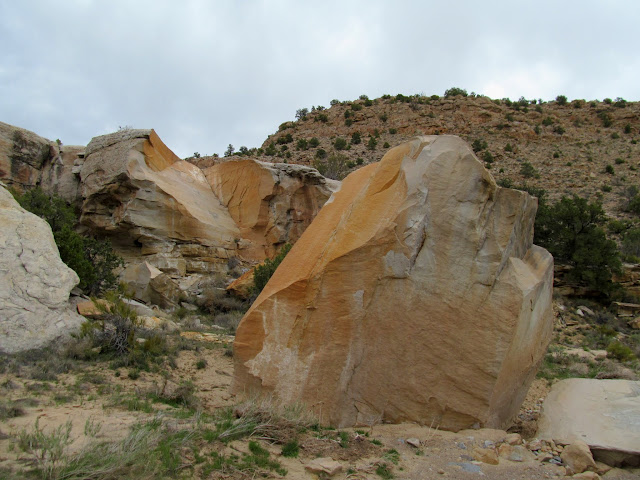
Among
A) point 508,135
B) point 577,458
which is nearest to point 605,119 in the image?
point 508,135

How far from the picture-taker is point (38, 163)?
696 inches

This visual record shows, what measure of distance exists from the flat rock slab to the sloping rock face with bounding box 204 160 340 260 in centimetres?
1377

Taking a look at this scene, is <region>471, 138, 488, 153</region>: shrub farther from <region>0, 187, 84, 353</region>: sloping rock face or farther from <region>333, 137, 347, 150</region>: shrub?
<region>0, 187, 84, 353</region>: sloping rock face

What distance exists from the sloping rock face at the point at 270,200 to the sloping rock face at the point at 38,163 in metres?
5.83

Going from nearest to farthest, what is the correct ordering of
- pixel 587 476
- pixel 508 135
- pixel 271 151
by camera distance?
pixel 587 476 → pixel 271 151 → pixel 508 135

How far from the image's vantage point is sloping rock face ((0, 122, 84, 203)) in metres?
16.9

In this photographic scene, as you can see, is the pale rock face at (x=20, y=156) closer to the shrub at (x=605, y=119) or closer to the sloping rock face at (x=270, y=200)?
the sloping rock face at (x=270, y=200)

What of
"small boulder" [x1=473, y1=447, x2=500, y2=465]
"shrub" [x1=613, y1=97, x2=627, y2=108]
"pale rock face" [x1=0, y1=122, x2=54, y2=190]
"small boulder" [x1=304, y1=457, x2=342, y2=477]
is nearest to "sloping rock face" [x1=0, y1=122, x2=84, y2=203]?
"pale rock face" [x1=0, y1=122, x2=54, y2=190]

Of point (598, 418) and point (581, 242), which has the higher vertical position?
point (581, 242)

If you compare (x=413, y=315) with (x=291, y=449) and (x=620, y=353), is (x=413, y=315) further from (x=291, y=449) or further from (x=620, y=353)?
(x=620, y=353)

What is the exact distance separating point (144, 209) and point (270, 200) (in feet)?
16.5

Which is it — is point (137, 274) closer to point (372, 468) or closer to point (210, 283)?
point (210, 283)

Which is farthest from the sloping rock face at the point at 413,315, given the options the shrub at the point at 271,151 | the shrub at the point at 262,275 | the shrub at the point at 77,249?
the shrub at the point at 271,151

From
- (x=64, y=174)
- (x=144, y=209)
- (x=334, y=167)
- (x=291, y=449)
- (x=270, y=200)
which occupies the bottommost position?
(x=291, y=449)
